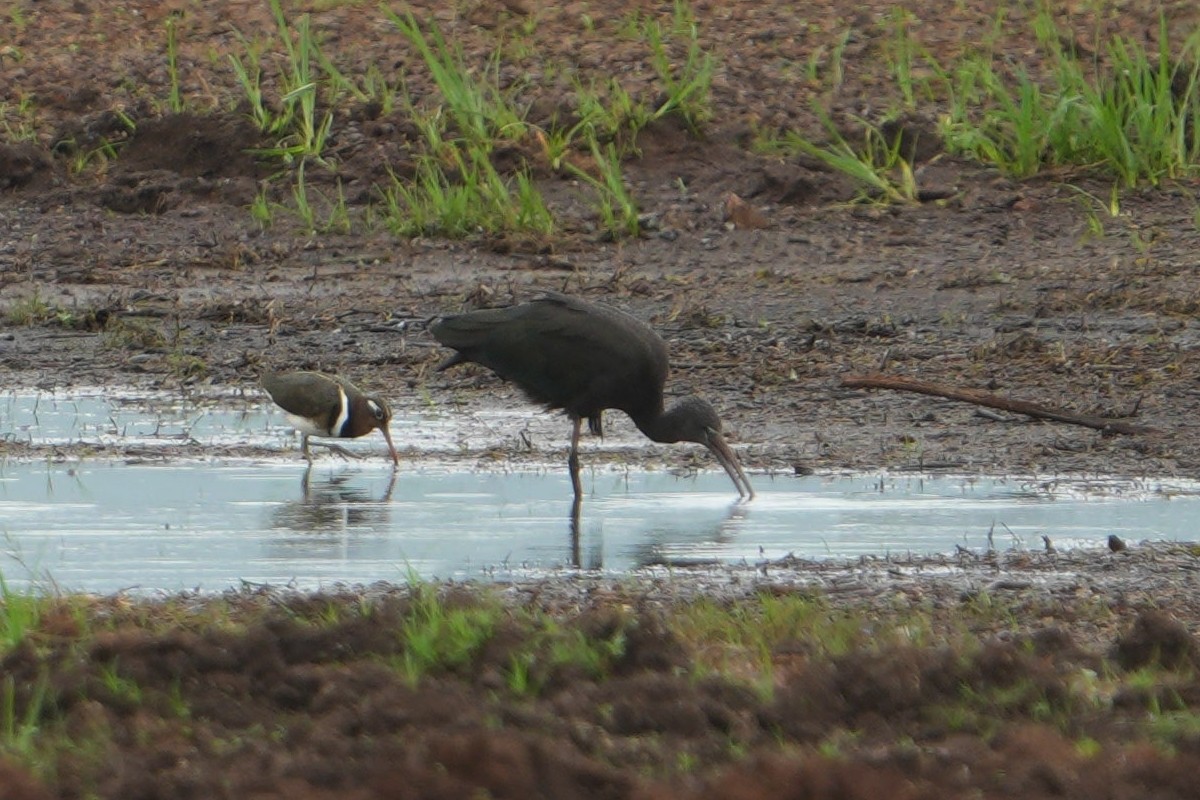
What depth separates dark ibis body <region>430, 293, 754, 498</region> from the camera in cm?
859

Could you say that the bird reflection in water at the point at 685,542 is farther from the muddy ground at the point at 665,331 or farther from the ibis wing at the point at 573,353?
the ibis wing at the point at 573,353

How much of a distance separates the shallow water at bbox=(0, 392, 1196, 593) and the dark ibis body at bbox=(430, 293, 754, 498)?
0.78ft

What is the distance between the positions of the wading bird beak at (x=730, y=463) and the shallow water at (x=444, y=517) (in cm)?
6

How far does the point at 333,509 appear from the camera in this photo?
7863 millimetres

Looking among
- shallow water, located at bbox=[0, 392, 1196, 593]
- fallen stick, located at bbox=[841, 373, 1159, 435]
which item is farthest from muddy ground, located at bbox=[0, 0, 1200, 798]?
shallow water, located at bbox=[0, 392, 1196, 593]

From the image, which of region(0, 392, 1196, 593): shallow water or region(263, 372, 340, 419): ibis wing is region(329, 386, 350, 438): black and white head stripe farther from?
region(0, 392, 1196, 593): shallow water

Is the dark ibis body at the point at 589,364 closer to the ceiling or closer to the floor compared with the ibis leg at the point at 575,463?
closer to the ceiling

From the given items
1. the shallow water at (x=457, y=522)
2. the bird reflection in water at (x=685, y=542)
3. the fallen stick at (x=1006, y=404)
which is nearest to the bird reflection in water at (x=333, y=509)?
the shallow water at (x=457, y=522)

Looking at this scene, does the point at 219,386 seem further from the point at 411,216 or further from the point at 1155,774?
the point at 1155,774

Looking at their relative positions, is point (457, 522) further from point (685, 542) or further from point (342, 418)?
point (342, 418)

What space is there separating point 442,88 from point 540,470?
5.42 metres

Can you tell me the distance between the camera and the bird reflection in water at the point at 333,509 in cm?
747

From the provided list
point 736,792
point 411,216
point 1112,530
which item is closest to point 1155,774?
point 736,792

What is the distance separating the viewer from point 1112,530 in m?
7.28
